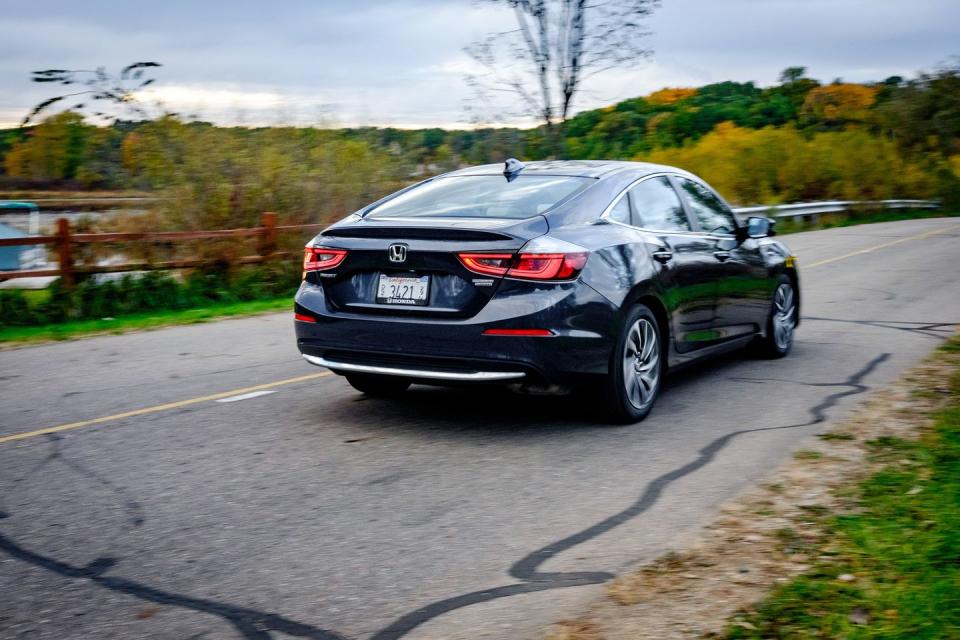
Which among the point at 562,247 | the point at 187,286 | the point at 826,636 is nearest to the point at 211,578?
the point at 826,636

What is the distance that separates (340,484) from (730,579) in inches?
85.7

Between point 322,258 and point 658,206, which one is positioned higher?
point 658,206

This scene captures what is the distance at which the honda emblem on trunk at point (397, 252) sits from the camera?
20.4ft

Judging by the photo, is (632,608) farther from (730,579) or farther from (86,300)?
(86,300)

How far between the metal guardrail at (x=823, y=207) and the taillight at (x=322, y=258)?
1832 cm

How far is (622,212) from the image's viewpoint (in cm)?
696

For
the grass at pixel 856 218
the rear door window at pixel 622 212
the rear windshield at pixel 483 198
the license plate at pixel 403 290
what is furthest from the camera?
the grass at pixel 856 218

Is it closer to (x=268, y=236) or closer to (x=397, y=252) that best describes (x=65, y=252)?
(x=268, y=236)

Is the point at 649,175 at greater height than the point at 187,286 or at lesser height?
greater

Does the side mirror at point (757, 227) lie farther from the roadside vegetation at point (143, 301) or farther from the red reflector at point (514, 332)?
the roadside vegetation at point (143, 301)

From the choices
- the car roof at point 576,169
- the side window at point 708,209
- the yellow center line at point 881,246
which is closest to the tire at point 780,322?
the side window at point 708,209

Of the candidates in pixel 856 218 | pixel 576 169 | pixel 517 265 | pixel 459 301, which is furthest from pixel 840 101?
pixel 459 301

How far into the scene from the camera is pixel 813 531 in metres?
4.48

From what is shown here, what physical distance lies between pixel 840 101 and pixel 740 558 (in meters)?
52.7
